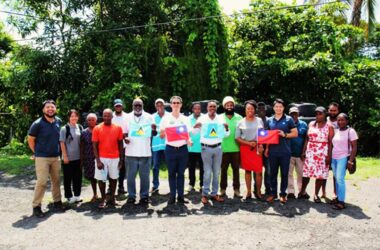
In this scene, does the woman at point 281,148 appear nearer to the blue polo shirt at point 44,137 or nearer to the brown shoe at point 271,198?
the brown shoe at point 271,198

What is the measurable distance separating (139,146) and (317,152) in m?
3.30

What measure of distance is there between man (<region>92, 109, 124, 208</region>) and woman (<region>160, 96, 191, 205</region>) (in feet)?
2.72

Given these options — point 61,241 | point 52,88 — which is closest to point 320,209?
point 61,241

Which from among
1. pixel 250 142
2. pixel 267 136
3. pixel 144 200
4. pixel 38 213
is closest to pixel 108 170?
pixel 144 200

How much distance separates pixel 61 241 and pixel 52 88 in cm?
870

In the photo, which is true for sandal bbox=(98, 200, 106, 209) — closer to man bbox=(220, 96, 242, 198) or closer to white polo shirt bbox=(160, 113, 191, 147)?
white polo shirt bbox=(160, 113, 191, 147)

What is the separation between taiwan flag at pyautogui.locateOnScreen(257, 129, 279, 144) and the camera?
261 inches

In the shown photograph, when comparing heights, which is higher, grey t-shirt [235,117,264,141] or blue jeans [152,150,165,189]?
grey t-shirt [235,117,264,141]

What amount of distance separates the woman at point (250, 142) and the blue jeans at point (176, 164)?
1099 millimetres

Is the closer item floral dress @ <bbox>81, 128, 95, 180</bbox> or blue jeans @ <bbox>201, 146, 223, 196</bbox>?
blue jeans @ <bbox>201, 146, 223, 196</bbox>

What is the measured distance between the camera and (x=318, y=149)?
6766 millimetres

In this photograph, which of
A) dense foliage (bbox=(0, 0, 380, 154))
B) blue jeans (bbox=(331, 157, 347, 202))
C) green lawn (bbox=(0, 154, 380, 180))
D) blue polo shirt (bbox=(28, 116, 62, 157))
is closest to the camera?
blue polo shirt (bbox=(28, 116, 62, 157))

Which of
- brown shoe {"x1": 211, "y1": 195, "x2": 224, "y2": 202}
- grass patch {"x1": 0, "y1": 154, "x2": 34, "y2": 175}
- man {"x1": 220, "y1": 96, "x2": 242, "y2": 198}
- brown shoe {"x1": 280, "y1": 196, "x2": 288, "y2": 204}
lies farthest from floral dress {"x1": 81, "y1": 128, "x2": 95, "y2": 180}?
grass patch {"x1": 0, "y1": 154, "x2": 34, "y2": 175}

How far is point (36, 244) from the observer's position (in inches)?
195
